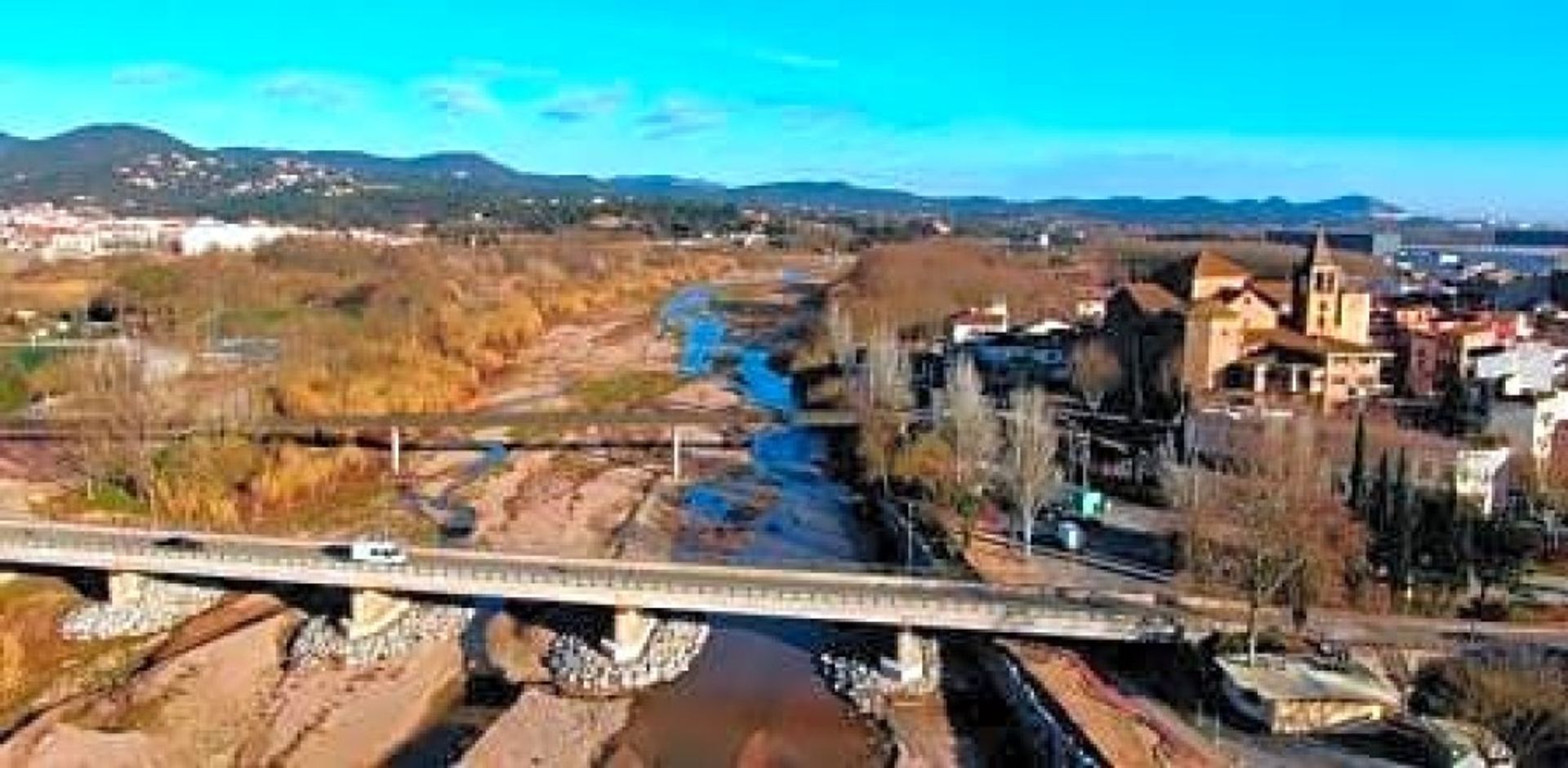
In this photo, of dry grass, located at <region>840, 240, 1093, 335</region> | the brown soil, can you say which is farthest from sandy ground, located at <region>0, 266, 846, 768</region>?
dry grass, located at <region>840, 240, 1093, 335</region>

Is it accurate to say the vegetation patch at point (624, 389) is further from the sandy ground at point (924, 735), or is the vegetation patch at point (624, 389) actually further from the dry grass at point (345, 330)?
the sandy ground at point (924, 735)

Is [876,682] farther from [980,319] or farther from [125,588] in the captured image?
[980,319]

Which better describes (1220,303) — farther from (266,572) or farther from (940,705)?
(266,572)

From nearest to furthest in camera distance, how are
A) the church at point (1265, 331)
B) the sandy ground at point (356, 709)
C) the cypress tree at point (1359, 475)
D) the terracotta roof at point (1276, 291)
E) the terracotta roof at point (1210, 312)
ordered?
the sandy ground at point (356, 709) → the cypress tree at point (1359, 475) → the church at point (1265, 331) → the terracotta roof at point (1210, 312) → the terracotta roof at point (1276, 291)

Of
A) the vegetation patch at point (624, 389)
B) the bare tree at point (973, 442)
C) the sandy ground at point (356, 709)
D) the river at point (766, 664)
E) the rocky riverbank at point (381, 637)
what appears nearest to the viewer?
the sandy ground at point (356, 709)

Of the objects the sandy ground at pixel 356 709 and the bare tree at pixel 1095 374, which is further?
the bare tree at pixel 1095 374

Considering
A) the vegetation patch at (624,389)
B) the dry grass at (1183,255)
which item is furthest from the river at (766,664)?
the dry grass at (1183,255)

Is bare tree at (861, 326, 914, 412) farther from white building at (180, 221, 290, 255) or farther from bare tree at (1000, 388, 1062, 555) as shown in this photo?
white building at (180, 221, 290, 255)

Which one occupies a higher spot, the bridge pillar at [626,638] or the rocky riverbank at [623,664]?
the bridge pillar at [626,638]
